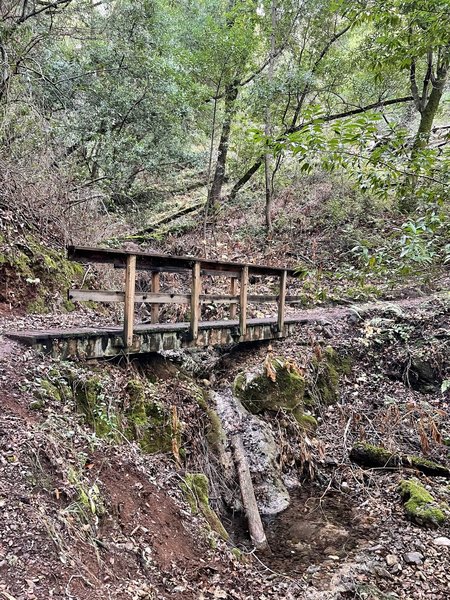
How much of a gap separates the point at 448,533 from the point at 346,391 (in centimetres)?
344

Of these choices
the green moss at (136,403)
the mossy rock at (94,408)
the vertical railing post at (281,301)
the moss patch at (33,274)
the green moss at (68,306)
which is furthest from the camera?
the vertical railing post at (281,301)

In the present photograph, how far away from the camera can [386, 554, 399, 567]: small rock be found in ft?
15.9

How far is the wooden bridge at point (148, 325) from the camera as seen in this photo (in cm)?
517

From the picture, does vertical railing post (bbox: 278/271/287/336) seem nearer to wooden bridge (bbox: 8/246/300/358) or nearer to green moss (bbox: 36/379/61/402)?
wooden bridge (bbox: 8/246/300/358)

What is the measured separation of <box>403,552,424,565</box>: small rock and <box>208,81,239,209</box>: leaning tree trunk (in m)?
13.5

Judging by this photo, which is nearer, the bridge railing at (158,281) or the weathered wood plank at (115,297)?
the weathered wood plank at (115,297)

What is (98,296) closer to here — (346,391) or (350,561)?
(350,561)

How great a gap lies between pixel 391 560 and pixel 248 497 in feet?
5.87

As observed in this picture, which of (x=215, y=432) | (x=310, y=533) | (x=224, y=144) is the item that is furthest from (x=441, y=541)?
(x=224, y=144)

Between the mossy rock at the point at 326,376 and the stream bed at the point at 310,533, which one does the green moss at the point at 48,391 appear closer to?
the stream bed at the point at 310,533

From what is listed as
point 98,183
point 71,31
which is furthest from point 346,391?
point 71,31

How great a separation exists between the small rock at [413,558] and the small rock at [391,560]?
98mm

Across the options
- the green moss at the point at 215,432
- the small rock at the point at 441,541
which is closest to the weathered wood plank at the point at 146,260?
the green moss at the point at 215,432

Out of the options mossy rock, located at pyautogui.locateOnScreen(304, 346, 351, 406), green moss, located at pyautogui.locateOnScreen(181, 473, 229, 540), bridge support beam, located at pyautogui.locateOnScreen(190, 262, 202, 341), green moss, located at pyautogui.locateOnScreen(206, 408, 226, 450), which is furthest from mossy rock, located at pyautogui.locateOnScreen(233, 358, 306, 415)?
green moss, located at pyautogui.locateOnScreen(181, 473, 229, 540)
